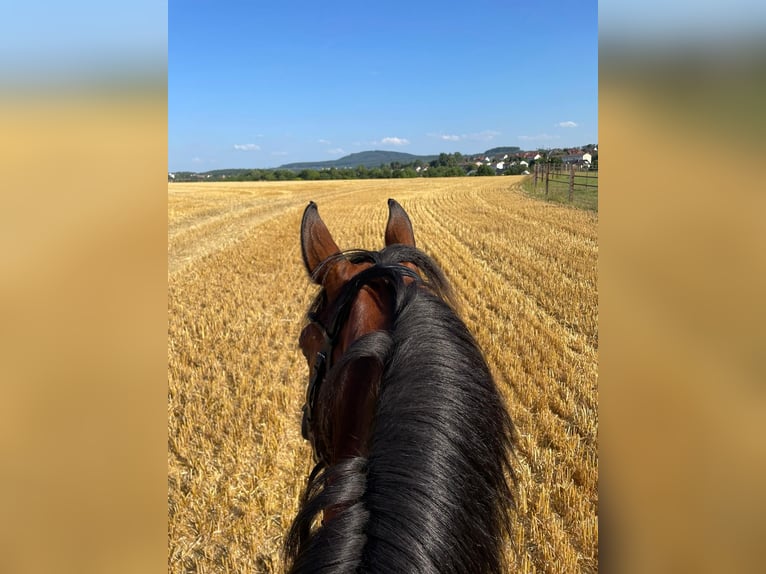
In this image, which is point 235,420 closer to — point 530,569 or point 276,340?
point 276,340

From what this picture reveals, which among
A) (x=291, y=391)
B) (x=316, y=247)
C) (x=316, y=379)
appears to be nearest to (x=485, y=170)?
(x=291, y=391)

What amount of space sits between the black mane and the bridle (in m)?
0.27

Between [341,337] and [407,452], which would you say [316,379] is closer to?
[341,337]

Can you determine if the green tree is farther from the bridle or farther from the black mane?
the black mane

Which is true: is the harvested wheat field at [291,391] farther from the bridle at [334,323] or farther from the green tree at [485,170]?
the green tree at [485,170]

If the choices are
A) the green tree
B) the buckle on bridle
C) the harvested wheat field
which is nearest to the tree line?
the green tree

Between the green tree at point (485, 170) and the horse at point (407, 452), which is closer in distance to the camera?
the horse at point (407, 452)

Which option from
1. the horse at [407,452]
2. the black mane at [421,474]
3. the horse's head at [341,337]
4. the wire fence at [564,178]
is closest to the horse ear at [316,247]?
the horse's head at [341,337]

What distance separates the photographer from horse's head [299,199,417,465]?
4.84 ft

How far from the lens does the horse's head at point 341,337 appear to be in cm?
147

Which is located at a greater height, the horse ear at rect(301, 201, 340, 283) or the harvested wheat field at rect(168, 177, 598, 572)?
the horse ear at rect(301, 201, 340, 283)
